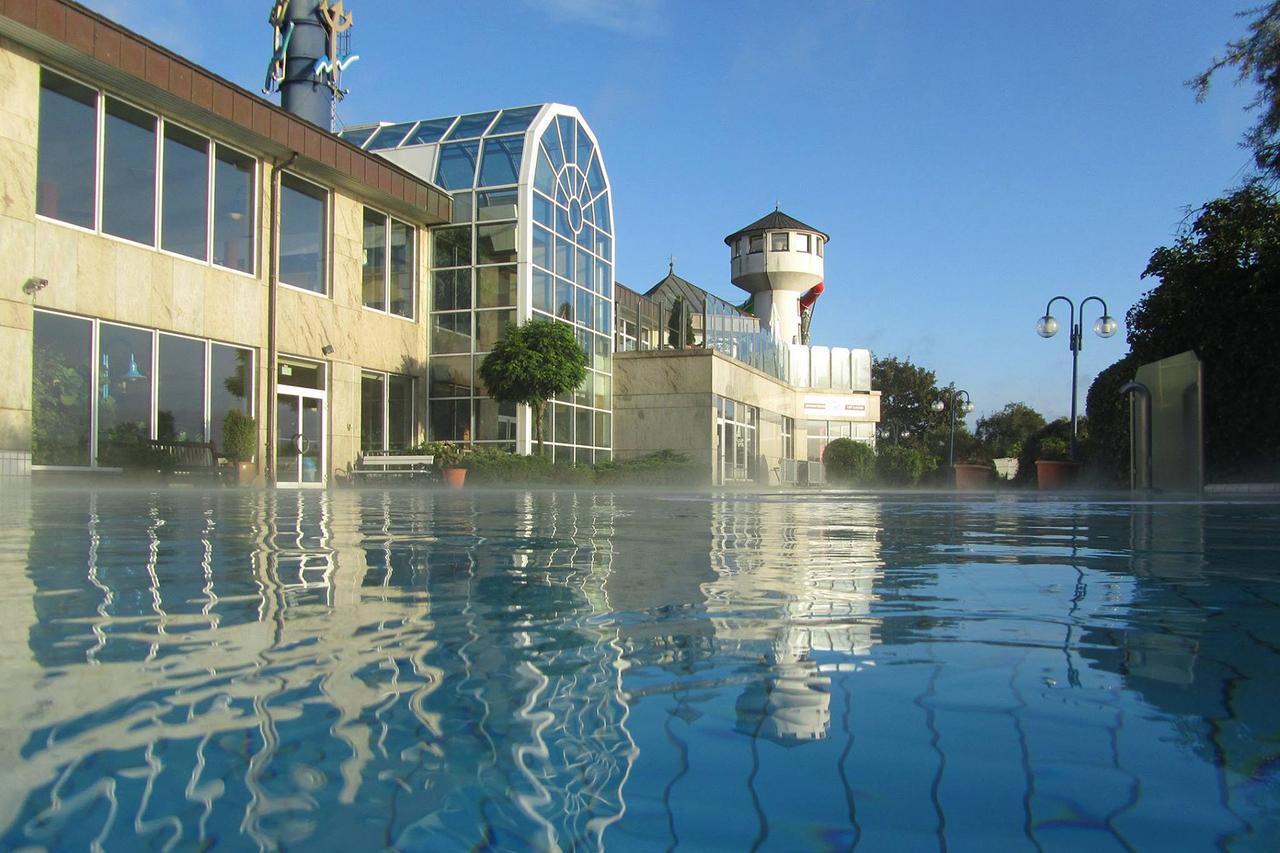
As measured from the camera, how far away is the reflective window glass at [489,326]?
77.6 feet

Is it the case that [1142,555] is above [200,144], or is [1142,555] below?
below

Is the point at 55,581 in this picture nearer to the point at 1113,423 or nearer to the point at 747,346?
the point at 1113,423

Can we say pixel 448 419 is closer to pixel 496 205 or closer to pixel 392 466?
pixel 392 466

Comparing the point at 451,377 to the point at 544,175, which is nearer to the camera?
the point at 451,377

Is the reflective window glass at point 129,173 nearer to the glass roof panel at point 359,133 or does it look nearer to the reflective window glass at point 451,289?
the reflective window glass at point 451,289

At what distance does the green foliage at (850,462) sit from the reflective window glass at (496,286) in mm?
13763

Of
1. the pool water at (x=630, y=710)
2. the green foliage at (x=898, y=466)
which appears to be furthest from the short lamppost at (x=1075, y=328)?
the pool water at (x=630, y=710)

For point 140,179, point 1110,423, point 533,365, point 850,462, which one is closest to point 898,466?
point 850,462

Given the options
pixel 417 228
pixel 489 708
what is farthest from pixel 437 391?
pixel 489 708

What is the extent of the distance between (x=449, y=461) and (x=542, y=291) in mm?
5940

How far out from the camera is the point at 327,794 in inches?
42.1

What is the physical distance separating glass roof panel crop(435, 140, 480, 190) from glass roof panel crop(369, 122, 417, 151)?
1416 mm

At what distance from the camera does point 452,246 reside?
79.4ft

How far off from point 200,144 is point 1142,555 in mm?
17413
